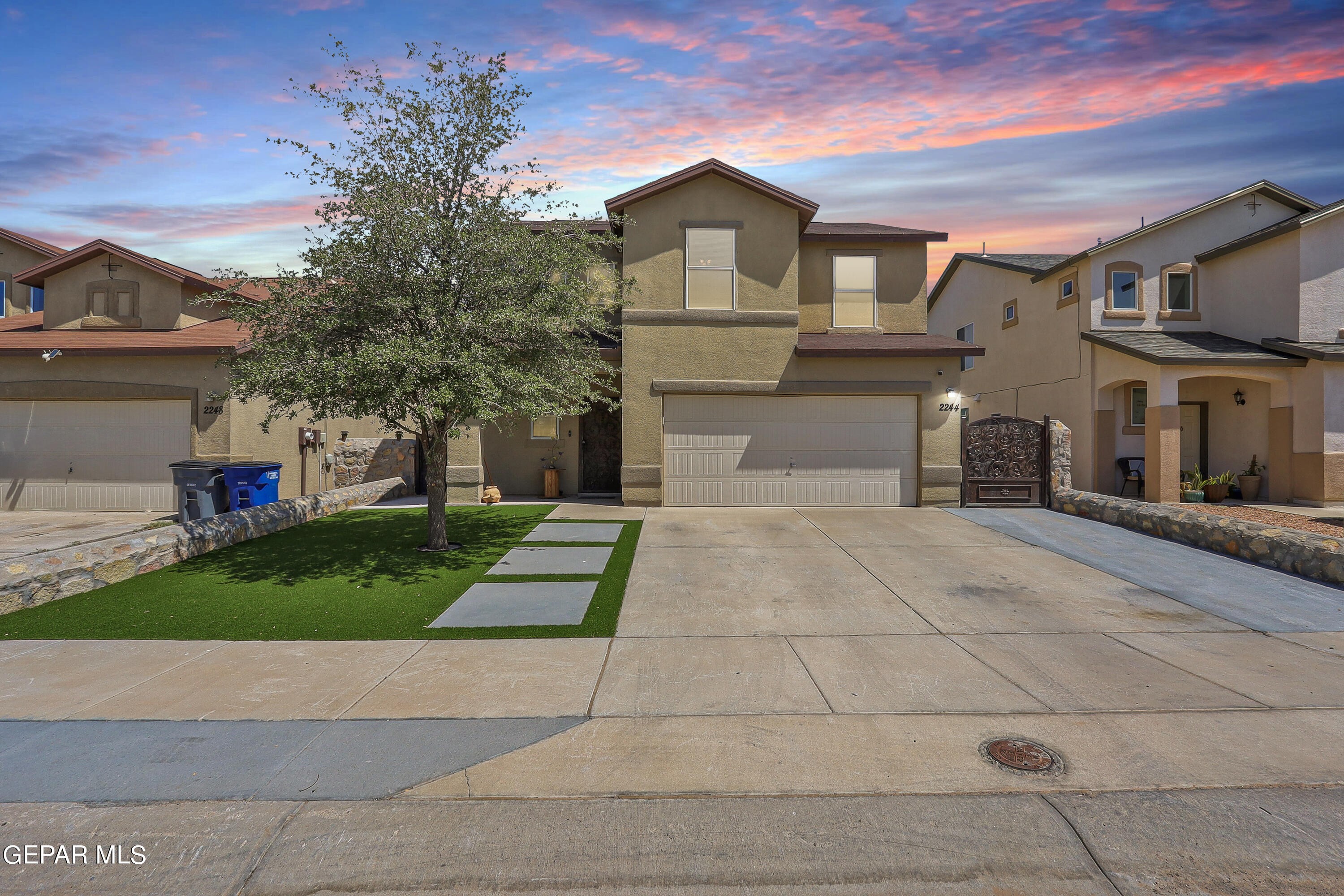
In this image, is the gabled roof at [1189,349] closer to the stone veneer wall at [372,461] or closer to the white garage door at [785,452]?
the white garage door at [785,452]

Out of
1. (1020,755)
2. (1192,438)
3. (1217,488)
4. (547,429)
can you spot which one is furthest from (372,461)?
(1192,438)

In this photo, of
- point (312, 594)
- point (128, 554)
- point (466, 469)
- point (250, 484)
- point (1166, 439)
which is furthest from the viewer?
point (1166, 439)

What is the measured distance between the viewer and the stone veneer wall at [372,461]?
53.0 ft

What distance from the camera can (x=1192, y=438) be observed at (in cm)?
1855

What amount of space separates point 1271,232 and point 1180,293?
7.39ft

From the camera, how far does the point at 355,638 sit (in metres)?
6.23

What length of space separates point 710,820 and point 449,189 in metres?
8.62

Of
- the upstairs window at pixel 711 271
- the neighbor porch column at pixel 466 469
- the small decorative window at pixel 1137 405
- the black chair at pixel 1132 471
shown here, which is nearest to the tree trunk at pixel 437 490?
the neighbor porch column at pixel 466 469

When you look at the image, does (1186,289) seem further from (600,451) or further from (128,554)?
(128,554)

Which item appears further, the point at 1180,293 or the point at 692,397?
the point at 1180,293

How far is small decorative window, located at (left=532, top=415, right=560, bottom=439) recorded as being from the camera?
15.7m

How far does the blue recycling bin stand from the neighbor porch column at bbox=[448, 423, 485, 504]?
131 inches

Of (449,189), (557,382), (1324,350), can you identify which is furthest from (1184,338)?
(449,189)

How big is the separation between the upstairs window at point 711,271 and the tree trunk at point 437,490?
6552mm
